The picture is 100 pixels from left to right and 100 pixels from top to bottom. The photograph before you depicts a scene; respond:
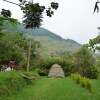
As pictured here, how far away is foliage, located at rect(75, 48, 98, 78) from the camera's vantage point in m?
58.6

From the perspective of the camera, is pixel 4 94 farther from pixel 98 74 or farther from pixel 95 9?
pixel 98 74

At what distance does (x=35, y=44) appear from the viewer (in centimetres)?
7012

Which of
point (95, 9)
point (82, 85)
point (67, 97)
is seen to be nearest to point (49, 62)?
point (82, 85)

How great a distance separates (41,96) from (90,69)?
38675 millimetres

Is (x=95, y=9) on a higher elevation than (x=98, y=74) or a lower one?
higher

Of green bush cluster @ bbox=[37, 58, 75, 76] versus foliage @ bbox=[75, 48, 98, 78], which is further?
green bush cluster @ bbox=[37, 58, 75, 76]

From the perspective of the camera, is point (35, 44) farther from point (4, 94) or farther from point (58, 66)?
point (4, 94)

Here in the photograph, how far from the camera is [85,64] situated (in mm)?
59594

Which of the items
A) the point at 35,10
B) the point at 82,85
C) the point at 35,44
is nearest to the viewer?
the point at 35,10

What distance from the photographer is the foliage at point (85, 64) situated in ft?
192

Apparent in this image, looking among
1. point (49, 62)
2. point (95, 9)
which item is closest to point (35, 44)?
point (49, 62)

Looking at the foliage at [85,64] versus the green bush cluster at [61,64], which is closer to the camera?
the foliage at [85,64]

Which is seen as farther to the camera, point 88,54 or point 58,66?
point 88,54

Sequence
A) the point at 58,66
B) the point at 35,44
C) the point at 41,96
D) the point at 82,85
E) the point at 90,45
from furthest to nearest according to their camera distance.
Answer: the point at 35,44, the point at 58,66, the point at 82,85, the point at 41,96, the point at 90,45
